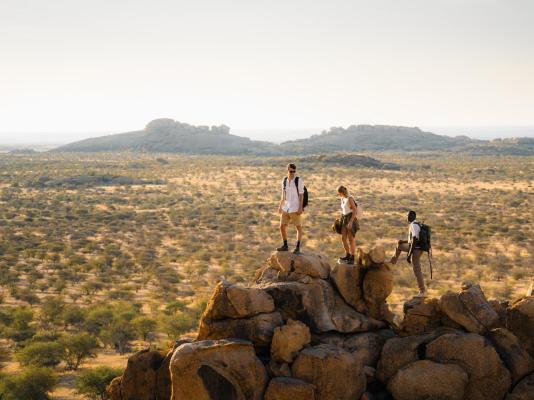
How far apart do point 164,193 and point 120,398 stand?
5863 centimetres

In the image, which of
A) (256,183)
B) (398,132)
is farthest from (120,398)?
(398,132)

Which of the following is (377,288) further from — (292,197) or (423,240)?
(292,197)

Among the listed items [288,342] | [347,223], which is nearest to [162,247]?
[347,223]

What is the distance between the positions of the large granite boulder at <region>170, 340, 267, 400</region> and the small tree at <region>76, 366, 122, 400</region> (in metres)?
5.98

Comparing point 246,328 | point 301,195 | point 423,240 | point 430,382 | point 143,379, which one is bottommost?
point 143,379

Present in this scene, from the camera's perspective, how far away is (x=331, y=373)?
32.2ft

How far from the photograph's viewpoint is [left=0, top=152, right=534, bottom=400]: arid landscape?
19578 millimetres

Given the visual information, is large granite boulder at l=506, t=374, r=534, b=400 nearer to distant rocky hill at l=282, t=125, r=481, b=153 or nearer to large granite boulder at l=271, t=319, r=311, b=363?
large granite boulder at l=271, t=319, r=311, b=363

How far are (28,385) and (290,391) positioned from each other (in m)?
9.30

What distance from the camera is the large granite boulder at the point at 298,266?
11750 mm

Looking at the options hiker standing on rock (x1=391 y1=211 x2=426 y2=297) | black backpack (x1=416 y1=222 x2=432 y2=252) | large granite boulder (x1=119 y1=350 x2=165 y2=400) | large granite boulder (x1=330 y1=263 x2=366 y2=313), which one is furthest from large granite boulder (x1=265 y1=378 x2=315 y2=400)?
black backpack (x1=416 y1=222 x2=432 y2=252)

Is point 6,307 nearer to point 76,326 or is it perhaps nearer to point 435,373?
point 76,326

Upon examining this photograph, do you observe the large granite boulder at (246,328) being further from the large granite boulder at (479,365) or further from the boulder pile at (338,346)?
the large granite boulder at (479,365)

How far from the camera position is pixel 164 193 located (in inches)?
2702
